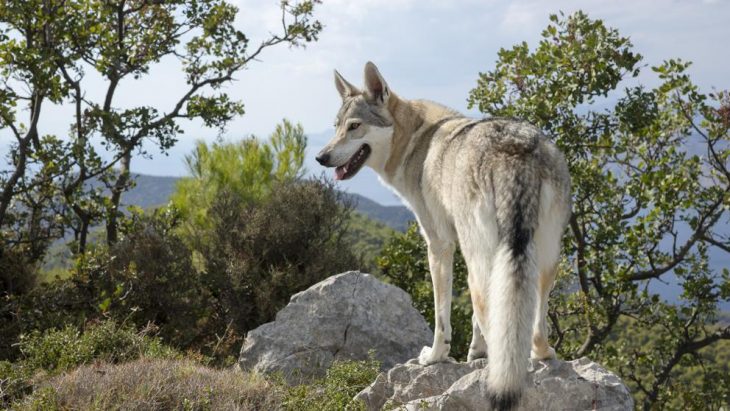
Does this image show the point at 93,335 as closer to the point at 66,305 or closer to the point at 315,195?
the point at 66,305

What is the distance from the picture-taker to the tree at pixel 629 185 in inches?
394

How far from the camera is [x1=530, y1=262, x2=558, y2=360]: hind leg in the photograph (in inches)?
205

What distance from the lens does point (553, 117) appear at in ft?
33.8

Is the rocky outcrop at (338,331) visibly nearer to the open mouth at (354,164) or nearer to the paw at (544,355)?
the open mouth at (354,164)

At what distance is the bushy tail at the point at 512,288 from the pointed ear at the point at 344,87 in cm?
244

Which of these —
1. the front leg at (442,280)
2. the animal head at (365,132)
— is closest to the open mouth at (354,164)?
the animal head at (365,132)

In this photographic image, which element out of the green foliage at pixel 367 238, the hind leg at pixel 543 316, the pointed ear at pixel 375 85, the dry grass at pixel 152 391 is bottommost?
the dry grass at pixel 152 391

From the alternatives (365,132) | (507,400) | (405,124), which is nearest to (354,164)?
(365,132)

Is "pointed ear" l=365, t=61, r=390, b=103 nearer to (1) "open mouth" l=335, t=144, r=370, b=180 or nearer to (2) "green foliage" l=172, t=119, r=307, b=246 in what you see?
(1) "open mouth" l=335, t=144, r=370, b=180

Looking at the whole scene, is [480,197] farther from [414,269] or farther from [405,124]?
[414,269]

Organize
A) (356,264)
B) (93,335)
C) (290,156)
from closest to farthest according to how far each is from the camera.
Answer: (93,335), (356,264), (290,156)

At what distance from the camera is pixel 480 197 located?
16.1 ft

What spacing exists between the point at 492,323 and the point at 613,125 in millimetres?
7152

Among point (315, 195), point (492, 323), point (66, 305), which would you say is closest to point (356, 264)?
point (315, 195)
